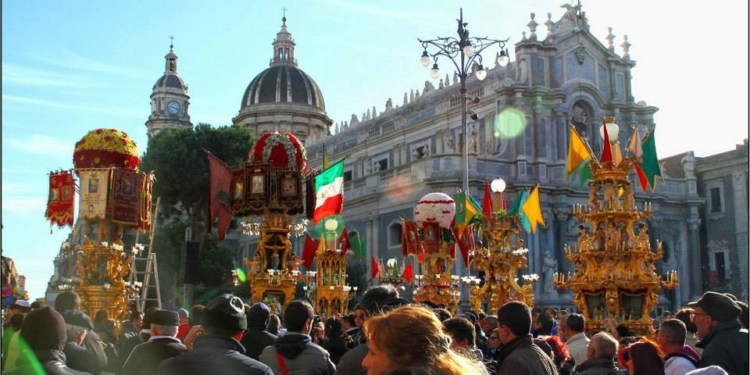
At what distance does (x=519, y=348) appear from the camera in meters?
5.63

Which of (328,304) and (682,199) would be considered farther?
(682,199)

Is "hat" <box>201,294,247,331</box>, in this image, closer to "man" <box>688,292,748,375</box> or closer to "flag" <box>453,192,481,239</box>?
"man" <box>688,292,748,375</box>

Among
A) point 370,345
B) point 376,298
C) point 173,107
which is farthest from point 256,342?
point 173,107

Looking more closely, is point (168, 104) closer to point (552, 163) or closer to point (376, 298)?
point (552, 163)

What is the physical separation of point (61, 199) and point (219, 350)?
1376 centimetres

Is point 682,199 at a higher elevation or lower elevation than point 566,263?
higher

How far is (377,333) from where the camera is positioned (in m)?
3.46

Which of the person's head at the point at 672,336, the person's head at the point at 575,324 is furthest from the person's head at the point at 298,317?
the person's head at the point at 575,324

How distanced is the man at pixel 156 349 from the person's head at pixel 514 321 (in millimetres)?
2473

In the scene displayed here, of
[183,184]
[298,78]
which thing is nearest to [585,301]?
[183,184]

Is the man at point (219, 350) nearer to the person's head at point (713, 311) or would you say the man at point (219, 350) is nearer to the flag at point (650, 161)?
the person's head at point (713, 311)

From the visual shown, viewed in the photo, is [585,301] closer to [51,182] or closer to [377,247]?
[51,182]

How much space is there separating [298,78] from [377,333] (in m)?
67.1

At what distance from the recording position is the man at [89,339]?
7781 mm
